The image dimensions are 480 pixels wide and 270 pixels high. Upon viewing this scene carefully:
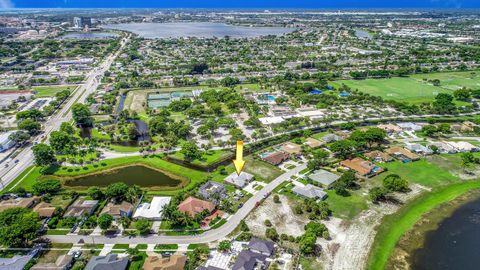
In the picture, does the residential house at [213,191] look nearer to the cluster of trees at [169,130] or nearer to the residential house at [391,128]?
the cluster of trees at [169,130]

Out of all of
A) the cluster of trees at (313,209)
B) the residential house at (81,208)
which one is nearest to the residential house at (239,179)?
the cluster of trees at (313,209)

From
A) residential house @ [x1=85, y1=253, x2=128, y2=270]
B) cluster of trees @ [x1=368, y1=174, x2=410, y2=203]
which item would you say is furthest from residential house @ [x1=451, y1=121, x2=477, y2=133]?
residential house @ [x1=85, y1=253, x2=128, y2=270]

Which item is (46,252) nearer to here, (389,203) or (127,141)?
(127,141)

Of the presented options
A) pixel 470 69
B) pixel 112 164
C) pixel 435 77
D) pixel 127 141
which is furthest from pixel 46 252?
pixel 470 69

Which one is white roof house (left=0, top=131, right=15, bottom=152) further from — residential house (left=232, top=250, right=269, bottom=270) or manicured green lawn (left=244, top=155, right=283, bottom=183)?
residential house (left=232, top=250, right=269, bottom=270)

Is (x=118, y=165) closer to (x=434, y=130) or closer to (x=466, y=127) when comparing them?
(x=434, y=130)
